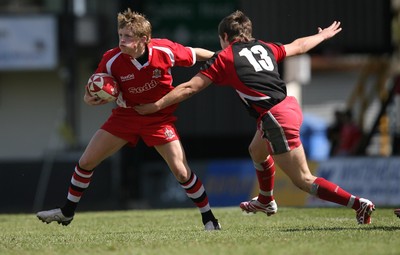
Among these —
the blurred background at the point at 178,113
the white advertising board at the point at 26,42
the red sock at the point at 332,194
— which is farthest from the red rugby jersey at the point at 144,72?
the white advertising board at the point at 26,42

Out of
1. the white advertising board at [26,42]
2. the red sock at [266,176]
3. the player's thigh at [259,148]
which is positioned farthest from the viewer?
the white advertising board at [26,42]

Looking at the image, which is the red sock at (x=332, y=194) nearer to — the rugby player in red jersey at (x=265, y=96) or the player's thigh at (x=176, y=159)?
the rugby player in red jersey at (x=265, y=96)

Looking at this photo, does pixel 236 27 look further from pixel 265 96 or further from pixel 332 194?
pixel 332 194

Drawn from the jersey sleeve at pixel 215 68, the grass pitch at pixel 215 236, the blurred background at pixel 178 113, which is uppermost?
the jersey sleeve at pixel 215 68

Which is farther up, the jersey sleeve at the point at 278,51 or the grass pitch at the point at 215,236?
the jersey sleeve at the point at 278,51

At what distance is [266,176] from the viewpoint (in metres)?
10.1

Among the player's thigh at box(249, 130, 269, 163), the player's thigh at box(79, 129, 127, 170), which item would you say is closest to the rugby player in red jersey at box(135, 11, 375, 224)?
the player's thigh at box(249, 130, 269, 163)

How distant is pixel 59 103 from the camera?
24.4m

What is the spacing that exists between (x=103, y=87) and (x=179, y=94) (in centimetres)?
67

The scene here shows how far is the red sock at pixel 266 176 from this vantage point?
33.0ft

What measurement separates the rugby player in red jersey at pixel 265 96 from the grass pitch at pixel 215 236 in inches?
14.3

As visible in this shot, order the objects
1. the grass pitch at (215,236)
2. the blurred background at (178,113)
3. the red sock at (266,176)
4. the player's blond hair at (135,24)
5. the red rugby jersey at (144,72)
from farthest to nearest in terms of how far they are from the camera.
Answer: the blurred background at (178,113) < the red sock at (266,176) < the red rugby jersey at (144,72) < the player's blond hair at (135,24) < the grass pitch at (215,236)

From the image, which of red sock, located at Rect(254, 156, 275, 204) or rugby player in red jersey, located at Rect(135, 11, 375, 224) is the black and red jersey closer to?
rugby player in red jersey, located at Rect(135, 11, 375, 224)

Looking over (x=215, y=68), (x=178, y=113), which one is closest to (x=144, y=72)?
(x=215, y=68)
